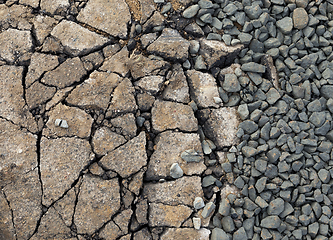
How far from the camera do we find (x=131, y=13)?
237cm

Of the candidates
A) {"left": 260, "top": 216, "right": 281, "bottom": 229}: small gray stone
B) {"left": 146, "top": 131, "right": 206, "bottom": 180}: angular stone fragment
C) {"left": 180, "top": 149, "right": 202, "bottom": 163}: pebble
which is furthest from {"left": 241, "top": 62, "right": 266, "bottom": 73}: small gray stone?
{"left": 260, "top": 216, "right": 281, "bottom": 229}: small gray stone

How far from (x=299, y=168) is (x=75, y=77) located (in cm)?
197

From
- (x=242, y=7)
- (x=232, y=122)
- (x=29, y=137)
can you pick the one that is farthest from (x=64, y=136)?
(x=242, y=7)

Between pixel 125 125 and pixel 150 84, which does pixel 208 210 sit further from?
A: pixel 150 84

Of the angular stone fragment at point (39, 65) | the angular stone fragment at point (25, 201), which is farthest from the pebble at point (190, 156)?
the angular stone fragment at point (39, 65)

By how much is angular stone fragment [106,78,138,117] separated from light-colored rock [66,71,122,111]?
0.14 ft

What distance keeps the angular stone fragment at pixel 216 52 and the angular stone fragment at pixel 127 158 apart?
Answer: 932 millimetres

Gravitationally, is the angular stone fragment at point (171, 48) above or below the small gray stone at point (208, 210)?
above

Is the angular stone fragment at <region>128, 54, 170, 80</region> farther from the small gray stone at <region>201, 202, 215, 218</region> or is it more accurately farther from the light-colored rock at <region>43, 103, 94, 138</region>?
the small gray stone at <region>201, 202, 215, 218</region>

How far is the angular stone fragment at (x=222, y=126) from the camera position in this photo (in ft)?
7.32

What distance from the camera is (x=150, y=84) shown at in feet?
7.29

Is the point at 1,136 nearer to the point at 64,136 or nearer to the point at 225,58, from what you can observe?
the point at 64,136

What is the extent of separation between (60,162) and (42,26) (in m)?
1.19

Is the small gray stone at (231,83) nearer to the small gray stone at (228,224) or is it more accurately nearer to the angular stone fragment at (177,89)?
the angular stone fragment at (177,89)
